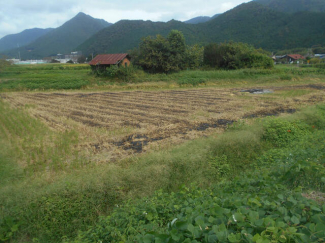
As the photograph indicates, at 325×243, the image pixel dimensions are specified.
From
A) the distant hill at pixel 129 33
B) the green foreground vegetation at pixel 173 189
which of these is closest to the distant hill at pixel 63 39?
the distant hill at pixel 129 33

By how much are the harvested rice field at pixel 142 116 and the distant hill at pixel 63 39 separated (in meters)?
87.9

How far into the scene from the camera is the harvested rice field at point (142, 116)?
22.5ft

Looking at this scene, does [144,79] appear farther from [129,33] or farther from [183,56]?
[129,33]

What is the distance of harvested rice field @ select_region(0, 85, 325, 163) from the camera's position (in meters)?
6.85

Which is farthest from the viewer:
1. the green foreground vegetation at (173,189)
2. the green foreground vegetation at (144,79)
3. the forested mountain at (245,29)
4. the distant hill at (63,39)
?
the distant hill at (63,39)

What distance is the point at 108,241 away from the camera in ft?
8.91

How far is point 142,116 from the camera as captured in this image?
9.90m

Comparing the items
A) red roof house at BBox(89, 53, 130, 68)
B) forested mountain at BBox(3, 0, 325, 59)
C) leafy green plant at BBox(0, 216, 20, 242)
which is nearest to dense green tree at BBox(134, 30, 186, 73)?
red roof house at BBox(89, 53, 130, 68)

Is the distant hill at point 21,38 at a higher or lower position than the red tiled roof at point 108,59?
higher

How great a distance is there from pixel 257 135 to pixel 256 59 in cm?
2071

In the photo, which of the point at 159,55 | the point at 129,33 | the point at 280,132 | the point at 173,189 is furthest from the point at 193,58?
the point at 129,33

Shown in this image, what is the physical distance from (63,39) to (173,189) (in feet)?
425

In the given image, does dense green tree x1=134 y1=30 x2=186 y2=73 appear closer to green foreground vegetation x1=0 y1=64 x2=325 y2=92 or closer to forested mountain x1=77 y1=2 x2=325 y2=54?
green foreground vegetation x1=0 y1=64 x2=325 y2=92

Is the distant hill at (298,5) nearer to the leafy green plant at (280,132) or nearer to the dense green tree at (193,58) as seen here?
the dense green tree at (193,58)
